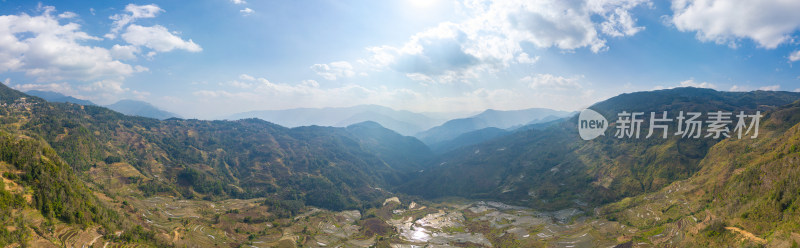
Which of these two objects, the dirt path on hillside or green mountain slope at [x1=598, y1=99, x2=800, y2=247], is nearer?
the dirt path on hillside

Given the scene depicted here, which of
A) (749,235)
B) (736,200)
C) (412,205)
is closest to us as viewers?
(749,235)

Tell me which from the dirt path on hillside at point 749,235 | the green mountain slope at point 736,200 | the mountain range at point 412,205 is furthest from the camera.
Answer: the mountain range at point 412,205

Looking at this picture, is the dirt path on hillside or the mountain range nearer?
the dirt path on hillside

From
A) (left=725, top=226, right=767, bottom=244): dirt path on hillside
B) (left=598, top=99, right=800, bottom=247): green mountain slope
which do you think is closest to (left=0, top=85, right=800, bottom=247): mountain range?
(left=725, top=226, right=767, bottom=244): dirt path on hillside

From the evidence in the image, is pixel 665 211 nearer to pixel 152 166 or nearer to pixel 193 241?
pixel 193 241

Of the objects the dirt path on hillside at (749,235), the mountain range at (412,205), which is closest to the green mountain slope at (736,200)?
the dirt path on hillside at (749,235)

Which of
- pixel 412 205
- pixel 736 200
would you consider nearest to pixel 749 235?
pixel 736 200

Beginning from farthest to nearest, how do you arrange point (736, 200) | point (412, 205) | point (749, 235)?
1. point (412, 205)
2. point (736, 200)
3. point (749, 235)

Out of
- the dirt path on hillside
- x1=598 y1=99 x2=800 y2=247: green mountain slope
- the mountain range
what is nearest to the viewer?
the dirt path on hillside

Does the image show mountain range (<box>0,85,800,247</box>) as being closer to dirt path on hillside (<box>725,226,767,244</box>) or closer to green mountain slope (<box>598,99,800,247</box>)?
dirt path on hillside (<box>725,226,767,244</box>)

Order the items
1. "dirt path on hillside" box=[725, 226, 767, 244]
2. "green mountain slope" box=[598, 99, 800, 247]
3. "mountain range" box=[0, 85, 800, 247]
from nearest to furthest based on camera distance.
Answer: "dirt path on hillside" box=[725, 226, 767, 244], "green mountain slope" box=[598, 99, 800, 247], "mountain range" box=[0, 85, 800, 247]

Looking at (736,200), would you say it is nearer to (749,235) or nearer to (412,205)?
(749,235)

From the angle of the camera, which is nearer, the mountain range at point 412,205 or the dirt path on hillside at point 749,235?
the dirt path on hillside at point 749,235

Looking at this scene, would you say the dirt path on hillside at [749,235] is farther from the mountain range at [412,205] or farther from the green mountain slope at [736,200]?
the mountain range at [412,205]
